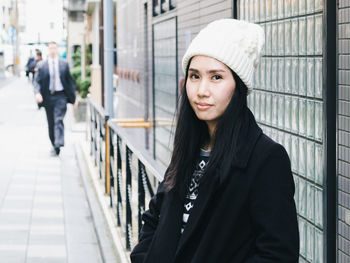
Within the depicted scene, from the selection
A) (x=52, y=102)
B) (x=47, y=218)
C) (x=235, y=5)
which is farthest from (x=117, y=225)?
(x=52, y=102)

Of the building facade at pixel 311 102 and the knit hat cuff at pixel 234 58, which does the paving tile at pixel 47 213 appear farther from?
the knit hat cuff at pixel 234 58

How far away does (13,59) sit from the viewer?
7300cm

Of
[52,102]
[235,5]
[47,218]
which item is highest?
[235,5]

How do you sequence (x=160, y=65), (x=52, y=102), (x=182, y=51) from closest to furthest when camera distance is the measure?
(x=182, y=51) < (x=160, y=65) < (x=52, y=102)

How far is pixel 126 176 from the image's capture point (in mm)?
6605

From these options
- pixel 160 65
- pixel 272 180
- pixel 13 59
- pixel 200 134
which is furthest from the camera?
pixel 13 59

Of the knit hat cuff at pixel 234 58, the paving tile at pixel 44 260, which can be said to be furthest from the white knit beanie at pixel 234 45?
the paving tile at pixel 44 260

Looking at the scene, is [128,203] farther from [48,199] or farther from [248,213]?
[248,213]

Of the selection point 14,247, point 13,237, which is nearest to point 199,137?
point 14,247

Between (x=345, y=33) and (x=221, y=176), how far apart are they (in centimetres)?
Answer: 154

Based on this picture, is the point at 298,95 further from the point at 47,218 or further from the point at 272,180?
the point at 47,218

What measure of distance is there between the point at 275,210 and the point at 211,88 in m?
0.42

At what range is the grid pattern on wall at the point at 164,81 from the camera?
29.3 ft

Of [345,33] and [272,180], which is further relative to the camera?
[345,33]
